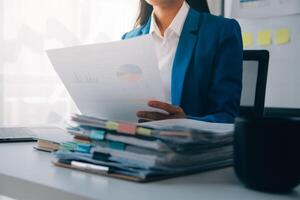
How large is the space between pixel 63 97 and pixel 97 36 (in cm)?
34

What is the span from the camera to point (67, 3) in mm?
1743

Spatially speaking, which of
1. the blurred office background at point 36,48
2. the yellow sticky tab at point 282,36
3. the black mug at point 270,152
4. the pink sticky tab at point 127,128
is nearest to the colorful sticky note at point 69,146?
the pink sticky tab at point 127,128

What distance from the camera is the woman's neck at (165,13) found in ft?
4.29

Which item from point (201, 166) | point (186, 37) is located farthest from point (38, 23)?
point (201, 166)

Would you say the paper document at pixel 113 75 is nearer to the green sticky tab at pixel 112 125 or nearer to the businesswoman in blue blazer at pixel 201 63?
the green sticky tab at pixel 112 125

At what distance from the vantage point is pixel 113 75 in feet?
2.27

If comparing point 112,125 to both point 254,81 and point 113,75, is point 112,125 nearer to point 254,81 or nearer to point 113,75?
point 113,75

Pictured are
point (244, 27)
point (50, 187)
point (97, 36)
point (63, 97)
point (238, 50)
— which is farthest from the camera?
point (244, 27)

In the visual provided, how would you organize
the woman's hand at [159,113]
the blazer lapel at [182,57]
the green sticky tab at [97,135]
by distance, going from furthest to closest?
1. the blazer lapel at [182,57]
2. the woman's hand at [159,113]
3. the green sticky tab at [97,135]

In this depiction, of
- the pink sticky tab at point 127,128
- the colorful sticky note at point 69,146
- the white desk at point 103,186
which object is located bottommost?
the white desk at point 103,186

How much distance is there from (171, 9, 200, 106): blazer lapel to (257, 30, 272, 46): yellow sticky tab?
2.99ft

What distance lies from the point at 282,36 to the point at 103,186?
165cm

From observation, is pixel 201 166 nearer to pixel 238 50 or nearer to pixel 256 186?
pixel 256 186

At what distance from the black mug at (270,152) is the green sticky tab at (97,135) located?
195 millimetres
